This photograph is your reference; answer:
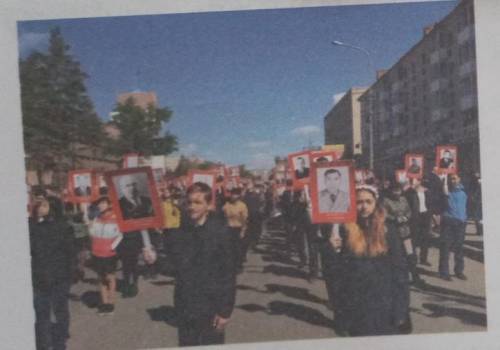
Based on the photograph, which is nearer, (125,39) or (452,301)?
(125,39)

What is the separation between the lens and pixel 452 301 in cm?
350

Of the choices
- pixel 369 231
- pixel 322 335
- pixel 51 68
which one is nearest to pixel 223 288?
pixel 322 335

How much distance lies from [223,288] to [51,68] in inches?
63.1

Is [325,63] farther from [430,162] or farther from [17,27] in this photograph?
[17,27]

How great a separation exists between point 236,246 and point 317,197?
558mm

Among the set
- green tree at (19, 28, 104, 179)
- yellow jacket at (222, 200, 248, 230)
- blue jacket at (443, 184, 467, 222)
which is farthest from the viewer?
blue jacket at (443, 184, 467, 222)

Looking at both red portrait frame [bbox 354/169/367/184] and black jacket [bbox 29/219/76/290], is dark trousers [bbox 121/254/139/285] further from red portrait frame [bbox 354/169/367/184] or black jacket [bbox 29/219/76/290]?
red portrait frame [bbox 354/169/367/184]

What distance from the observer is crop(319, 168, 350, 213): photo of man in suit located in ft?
11.1

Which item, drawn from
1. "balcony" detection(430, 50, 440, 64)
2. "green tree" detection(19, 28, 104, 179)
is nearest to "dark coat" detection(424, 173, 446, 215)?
"balcony" detection(430, 50, 440, 64)

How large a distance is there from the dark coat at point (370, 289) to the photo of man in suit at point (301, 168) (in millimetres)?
422

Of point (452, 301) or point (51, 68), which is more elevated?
point (51, 68)

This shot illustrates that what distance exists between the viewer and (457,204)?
3486 mm

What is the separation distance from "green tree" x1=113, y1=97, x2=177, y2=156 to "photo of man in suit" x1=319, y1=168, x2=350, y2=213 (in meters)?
0.91

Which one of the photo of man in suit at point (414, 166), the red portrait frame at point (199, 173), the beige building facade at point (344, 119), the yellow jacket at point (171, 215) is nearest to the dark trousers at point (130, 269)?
the yellow jacket at point (171, 215)
